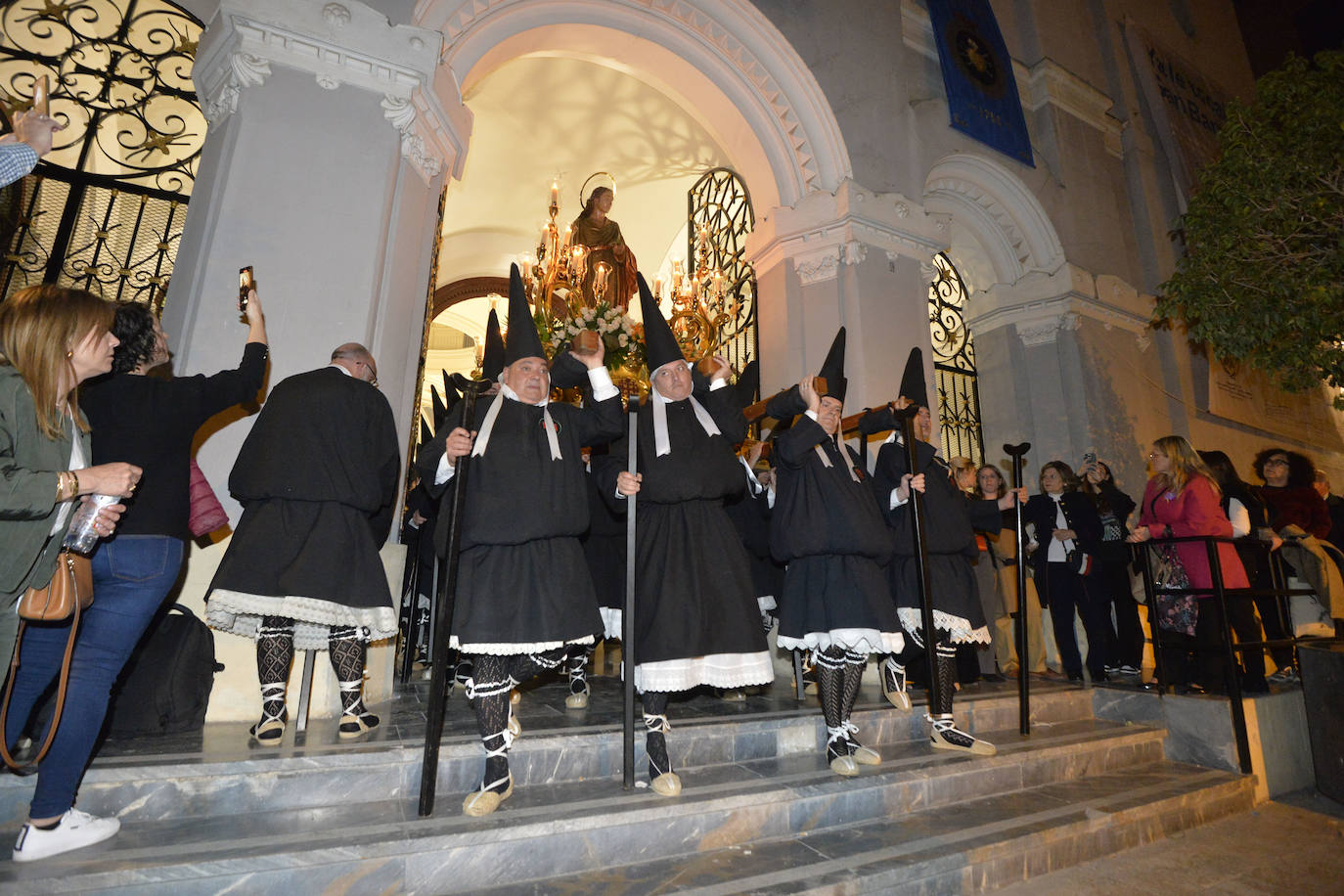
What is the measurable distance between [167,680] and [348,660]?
762 millimetres

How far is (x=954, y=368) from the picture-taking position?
9.43m

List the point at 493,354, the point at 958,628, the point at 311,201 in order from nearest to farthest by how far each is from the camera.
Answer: the point at 493,354 → the point at 958,628 → the point at 311,201

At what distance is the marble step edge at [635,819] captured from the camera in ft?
6.72

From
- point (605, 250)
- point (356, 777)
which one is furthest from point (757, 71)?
point (356, 777)

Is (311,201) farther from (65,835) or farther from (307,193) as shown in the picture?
(65,835)

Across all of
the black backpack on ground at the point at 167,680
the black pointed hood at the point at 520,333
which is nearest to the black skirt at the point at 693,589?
the black pointed hood at the point at 520,333

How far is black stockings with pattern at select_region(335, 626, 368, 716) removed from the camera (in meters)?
3.18

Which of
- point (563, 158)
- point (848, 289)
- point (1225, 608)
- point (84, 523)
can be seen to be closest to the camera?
point (84, 523)

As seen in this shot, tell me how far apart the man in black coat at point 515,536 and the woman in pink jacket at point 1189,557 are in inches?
167

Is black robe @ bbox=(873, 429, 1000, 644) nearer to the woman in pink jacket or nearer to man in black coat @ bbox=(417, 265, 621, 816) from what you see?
the woman in pink jacket

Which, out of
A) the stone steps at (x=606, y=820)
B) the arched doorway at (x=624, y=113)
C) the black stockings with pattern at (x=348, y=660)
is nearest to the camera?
the stone steps at (x=606, y=820)

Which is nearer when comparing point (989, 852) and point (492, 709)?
point (492, 709)

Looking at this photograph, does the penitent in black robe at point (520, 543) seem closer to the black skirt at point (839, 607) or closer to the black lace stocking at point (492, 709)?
the black lace stocking at point (492, 709)

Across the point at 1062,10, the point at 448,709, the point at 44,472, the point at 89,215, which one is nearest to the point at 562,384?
the point at 44,472
